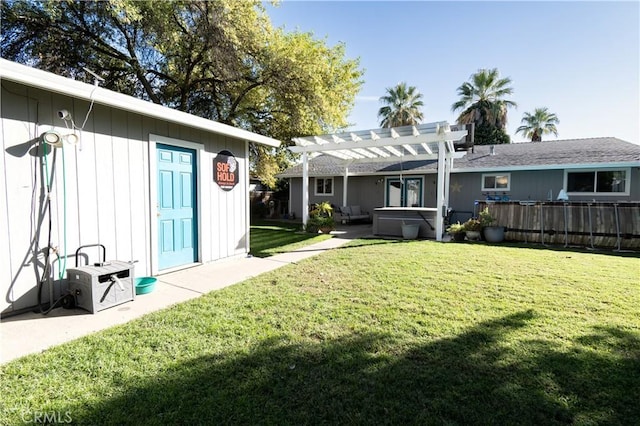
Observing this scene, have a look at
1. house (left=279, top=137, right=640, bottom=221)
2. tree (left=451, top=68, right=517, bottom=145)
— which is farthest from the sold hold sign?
tree (left=451, top=68, right=517, bottom=145)

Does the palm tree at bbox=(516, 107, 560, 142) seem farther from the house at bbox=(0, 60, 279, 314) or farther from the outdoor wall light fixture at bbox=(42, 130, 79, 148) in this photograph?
the outdoor wall light fixture at bbox=(42, 130, 79, 148)

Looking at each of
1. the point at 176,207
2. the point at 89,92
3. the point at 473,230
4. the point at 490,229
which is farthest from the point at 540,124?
the point at 89,92

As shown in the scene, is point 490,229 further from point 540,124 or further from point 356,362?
point 540,124

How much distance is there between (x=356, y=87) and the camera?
13.2m

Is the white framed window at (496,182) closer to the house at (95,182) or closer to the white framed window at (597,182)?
the white framed window at (597,182)

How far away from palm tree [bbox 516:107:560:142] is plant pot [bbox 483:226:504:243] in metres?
18.9

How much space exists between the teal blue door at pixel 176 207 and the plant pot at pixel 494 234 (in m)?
7.77

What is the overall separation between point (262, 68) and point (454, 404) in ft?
38.2

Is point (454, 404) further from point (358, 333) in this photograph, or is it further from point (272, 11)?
point (272, 11)

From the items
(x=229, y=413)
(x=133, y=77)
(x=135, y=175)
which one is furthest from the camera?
(x=133, y=77)

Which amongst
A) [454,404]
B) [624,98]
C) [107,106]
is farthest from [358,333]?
[624,98]

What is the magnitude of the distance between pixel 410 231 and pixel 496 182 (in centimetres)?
578

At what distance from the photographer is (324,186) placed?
15992 mm

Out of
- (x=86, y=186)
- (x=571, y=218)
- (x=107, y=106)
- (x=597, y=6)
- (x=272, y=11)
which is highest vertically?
(x=272, y=11)
